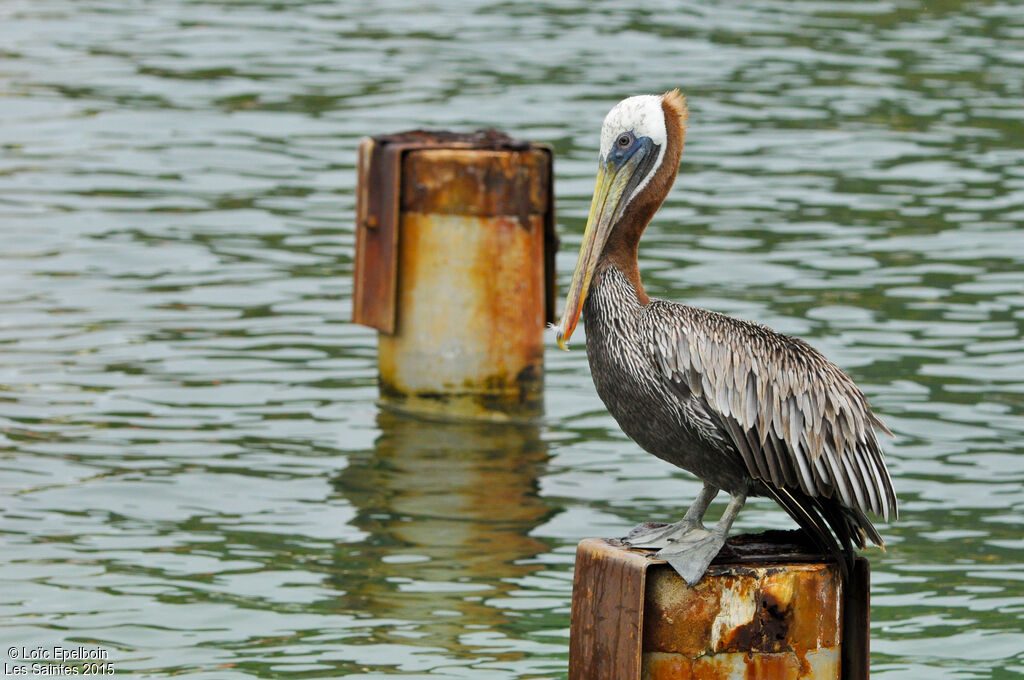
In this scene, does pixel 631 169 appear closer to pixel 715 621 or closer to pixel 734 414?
pixel 734 414

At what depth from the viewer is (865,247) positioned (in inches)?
453

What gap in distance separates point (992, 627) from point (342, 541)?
2550 mm

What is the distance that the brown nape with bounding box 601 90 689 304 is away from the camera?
493cm

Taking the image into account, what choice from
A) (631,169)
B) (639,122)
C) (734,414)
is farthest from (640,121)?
(734,414)

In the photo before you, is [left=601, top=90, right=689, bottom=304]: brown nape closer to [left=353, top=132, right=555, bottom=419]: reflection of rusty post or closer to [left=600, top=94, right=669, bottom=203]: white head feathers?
[left=600, top=94, right=669, bottom=203]: white head feathers

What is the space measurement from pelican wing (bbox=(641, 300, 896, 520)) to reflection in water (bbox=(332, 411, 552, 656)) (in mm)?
1851

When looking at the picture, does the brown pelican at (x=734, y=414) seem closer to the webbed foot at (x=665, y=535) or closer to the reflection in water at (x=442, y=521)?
the webbed foot at (x=665, y=535)

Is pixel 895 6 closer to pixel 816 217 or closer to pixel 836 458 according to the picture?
pixel 816 217

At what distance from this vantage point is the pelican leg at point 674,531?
4.60 metres

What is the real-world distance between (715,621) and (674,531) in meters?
0.39

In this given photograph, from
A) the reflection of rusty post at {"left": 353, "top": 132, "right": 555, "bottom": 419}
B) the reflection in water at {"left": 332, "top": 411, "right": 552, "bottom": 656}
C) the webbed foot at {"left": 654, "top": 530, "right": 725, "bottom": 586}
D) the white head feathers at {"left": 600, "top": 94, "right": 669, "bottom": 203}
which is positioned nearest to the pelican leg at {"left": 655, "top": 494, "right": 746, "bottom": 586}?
the webbed foot at {"left": 654, "top": 530, "right": 725, "bottom": 586}

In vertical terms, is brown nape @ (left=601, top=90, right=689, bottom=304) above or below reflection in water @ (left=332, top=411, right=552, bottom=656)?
above

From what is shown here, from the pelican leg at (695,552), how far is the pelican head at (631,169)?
31.1 inches

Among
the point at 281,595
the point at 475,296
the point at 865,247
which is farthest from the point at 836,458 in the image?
the point at 865,247
